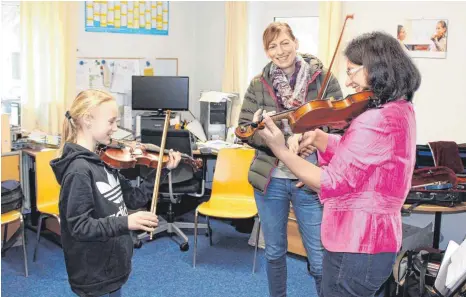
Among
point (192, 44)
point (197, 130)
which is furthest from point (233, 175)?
point (192, 44)

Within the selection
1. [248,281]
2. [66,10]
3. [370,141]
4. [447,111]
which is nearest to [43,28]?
[66,10]

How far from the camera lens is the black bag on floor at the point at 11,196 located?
319 centimetres

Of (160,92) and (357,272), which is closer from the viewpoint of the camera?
(357,272)

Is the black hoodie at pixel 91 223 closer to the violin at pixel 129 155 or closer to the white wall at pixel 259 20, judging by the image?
the violin at pixel 129 155

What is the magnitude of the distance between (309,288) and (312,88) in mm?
1367

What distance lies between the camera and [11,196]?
3.22 meters

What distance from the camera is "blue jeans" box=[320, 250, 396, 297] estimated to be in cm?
156

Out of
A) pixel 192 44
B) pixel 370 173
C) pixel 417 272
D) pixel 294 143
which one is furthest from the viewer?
pixel 192 44

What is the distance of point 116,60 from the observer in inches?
185

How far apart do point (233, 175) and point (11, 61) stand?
2023 mm

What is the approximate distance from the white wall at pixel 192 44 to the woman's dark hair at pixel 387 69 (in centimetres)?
350

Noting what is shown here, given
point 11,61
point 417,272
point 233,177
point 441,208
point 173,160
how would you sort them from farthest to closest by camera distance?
point 11,61, point 233,177, point 441,208, point 417,272, point 173,160

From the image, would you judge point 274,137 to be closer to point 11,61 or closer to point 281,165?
point 281,165

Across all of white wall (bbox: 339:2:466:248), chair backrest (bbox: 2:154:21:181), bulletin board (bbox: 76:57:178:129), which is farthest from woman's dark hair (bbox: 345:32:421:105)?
bulletin board (bbox: 76:57:178:129)
